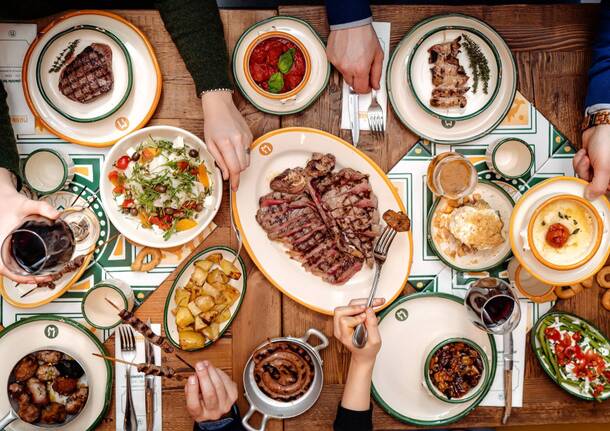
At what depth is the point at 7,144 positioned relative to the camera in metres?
2.26

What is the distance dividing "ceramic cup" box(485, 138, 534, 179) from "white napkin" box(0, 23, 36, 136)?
2.36m

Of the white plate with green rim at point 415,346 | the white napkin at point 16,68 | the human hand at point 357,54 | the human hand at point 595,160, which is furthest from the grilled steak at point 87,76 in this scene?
the human hand at point 595,160

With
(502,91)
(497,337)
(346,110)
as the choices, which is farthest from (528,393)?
(346,110)

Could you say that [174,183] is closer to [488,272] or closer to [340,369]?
[340,369]

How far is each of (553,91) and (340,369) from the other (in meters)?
1.87

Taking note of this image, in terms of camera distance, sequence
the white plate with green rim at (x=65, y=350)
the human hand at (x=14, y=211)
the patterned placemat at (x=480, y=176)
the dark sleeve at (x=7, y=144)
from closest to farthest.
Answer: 1. the human hand at (x=14, y=211)
2. the dark sleeve at (x=7, y=144)
3. the white plate with green rim at (x=65, y=350)
4. the patterned placemat at (x=480, y=176)

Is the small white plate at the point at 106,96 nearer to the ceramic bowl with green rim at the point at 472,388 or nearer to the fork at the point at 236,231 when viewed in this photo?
the fork at the point at 236,231

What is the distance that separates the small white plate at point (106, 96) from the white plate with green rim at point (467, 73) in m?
1.34

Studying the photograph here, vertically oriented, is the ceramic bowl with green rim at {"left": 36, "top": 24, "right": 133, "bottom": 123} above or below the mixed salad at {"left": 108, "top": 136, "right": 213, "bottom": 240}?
above

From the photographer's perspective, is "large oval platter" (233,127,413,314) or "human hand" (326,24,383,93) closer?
"human hand" (326,24,383,93)

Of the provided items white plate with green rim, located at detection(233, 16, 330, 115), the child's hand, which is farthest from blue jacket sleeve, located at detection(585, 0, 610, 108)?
the child's hand

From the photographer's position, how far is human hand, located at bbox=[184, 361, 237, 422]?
2246 millimetres

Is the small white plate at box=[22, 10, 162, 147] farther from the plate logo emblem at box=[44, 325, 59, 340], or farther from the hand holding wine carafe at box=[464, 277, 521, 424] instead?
the hand holding wine carafe at box=[464, 277, 521, 424]

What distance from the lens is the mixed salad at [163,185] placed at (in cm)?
239
